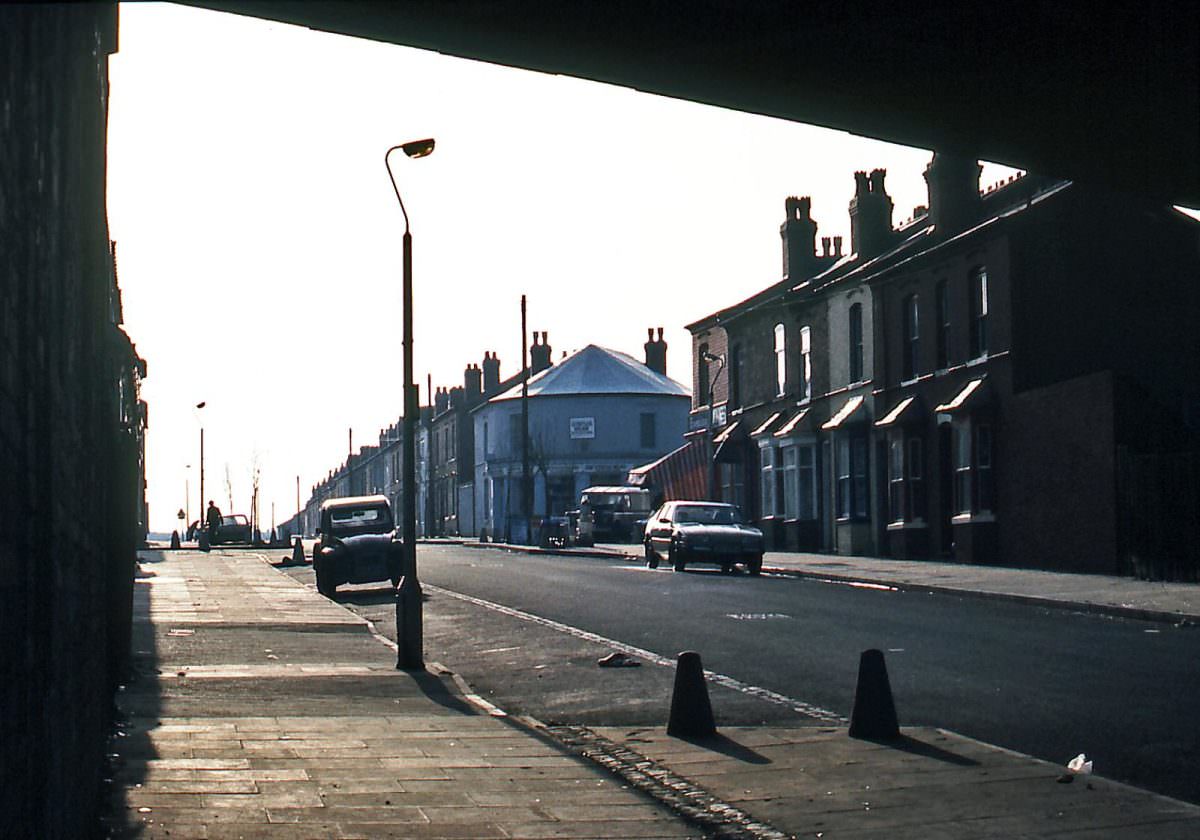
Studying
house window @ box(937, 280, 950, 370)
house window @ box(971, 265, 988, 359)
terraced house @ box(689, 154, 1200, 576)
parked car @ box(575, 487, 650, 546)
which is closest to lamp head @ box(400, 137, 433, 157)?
terraced house @ box(689, 154, 1200, 576)

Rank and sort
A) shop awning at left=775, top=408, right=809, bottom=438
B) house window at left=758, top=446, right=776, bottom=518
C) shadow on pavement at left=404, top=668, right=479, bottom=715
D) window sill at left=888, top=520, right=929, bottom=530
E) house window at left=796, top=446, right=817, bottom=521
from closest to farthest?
1. shadow on pavement at left=404, top=668, right=479, bottom=715
2. window sill at left=888, top=520, right=929, bottom=530
3. shop awning at left=775, top=408, right=809, bottom=438
4. house window at left=796, top=446, right=817, bottom=521
5. house window at left=758, top=446, right=776, bottom=518

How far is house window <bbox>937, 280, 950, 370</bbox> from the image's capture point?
4078cm

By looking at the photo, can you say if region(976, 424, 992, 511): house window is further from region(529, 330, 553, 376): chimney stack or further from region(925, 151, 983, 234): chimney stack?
region(529, 330, 553, 376): chimney stack

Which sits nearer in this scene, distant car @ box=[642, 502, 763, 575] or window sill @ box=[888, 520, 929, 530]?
distant car @ box=[642, 502, 763, 575]

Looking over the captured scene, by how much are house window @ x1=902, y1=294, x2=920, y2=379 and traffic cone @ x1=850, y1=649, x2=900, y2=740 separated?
3180 centimetres

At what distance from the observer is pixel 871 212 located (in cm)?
4875

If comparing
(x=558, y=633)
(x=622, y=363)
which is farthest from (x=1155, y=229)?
(x=622, y=363)

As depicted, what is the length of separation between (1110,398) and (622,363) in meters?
65.8

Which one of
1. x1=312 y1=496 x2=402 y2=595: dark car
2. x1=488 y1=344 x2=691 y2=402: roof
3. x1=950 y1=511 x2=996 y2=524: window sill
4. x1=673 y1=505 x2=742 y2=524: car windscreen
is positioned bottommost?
x1=312 y1=496 x2=402 y2=595: dark car

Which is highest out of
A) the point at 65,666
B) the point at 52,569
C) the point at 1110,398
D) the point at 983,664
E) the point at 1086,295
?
the point at 1086,295

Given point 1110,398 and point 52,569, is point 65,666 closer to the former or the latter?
point 52,569

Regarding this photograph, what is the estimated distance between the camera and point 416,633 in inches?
672

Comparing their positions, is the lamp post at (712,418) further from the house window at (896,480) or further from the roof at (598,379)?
the roof at (598,379)

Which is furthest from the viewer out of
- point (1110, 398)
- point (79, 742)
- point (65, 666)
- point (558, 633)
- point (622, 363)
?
point (622, 363)
